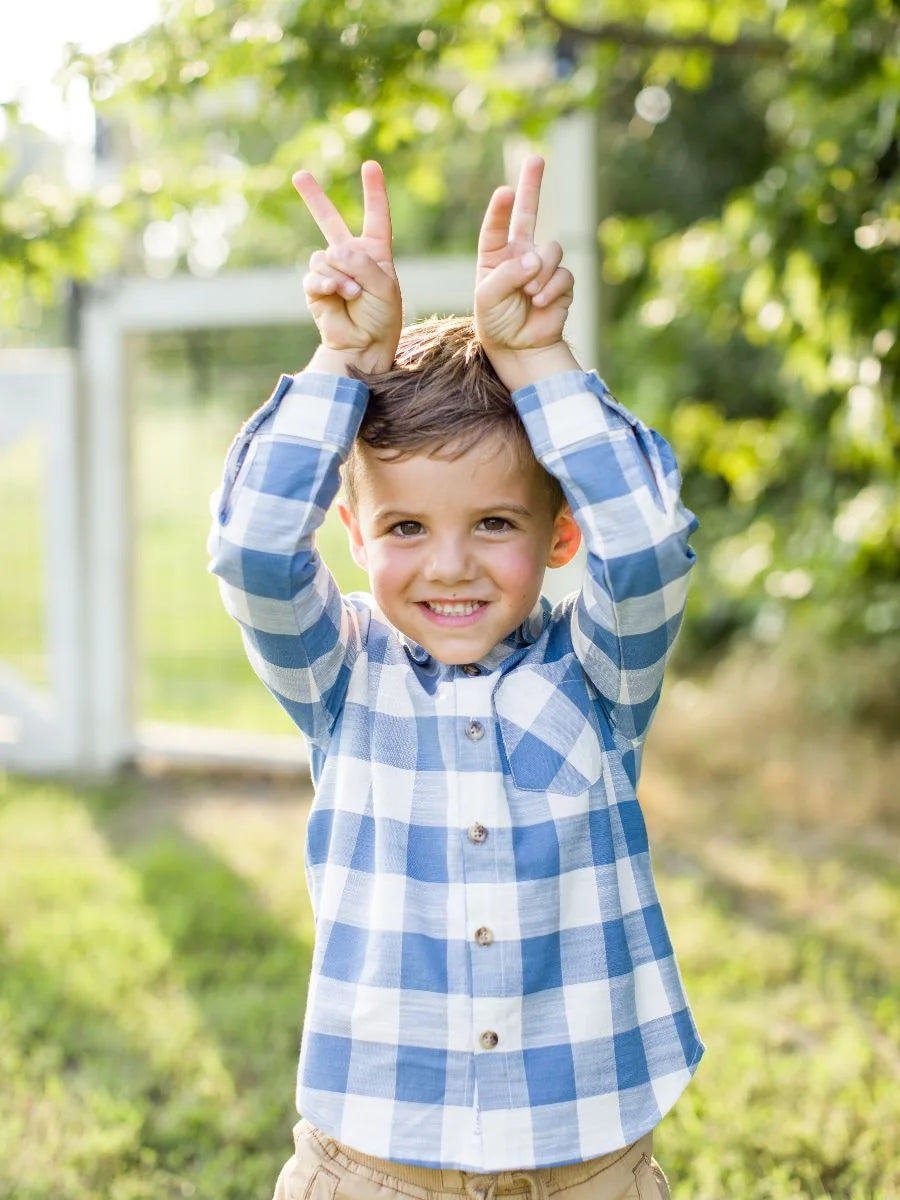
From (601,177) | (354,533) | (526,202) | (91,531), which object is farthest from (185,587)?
(526,202)

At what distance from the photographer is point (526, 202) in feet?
4.51

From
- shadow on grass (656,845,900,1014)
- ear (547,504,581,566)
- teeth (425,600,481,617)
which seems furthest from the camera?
shadow on grass (656,845,900,1014)

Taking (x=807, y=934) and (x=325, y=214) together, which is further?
(x=807, y=934)

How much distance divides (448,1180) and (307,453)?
81 centimetres

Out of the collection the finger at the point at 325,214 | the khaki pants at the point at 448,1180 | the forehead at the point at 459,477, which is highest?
the finger at the point at 325,214

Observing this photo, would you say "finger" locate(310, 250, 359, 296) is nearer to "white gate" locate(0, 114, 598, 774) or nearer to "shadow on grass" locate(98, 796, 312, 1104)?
"shadow on grass" locate(98, 796, 312, 1104)

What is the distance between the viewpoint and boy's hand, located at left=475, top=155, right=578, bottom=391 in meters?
→ 1.35

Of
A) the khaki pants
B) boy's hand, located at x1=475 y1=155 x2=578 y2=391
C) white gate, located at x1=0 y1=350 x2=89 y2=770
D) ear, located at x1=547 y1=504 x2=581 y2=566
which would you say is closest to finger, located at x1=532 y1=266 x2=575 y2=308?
boy's hand, located at x1=475 y1=155 x2=578 y2=391

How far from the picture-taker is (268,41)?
8.86 feet

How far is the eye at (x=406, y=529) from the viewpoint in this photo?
1.43 m

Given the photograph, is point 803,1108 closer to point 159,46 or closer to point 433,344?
point 433,344

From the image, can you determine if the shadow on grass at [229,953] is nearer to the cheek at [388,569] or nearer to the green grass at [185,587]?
the green grass at [185,587]

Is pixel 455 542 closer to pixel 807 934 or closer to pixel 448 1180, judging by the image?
pixel 448 1180

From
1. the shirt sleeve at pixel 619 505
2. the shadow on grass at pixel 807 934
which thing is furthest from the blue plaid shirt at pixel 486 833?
the shadow on grass at pixel 807 934
